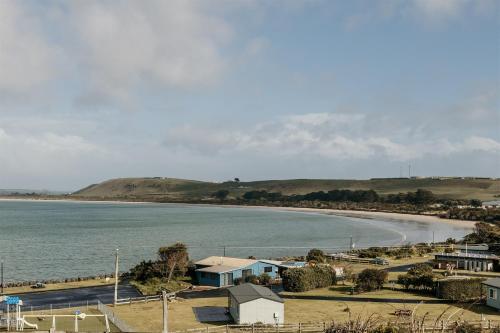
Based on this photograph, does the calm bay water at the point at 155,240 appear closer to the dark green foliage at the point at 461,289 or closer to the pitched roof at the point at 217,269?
the pitched roof at the point at 217,269

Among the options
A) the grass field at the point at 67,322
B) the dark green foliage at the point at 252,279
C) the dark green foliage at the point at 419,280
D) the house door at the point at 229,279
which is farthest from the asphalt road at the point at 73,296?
the dark green foliage at the point at 419,280

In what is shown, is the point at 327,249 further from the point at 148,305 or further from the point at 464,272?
the point at 148,305

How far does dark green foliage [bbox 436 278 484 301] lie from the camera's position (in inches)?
1729

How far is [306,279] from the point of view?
49.3 meters

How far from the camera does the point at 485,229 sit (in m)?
100

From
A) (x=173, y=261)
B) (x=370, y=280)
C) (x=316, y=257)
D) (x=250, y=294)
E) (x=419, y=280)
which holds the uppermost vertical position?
(x=173, y=261)

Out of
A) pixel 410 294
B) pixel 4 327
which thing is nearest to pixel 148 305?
pixel 4 327

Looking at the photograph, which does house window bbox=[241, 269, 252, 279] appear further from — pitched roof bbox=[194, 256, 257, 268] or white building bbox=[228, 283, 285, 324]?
white building bbox=[228, 283, 285, 324]

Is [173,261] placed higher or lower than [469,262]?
higher

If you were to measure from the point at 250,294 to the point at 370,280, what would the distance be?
14934 mm

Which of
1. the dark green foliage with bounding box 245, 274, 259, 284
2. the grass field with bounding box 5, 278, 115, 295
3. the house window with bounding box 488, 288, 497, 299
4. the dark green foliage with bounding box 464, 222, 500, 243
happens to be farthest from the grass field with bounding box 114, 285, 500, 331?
the dark green foliage with bounding box 464, 222, 500, 243

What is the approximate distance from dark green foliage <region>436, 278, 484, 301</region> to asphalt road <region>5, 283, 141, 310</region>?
89.8 feet

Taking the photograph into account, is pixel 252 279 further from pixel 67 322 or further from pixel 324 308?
pixel 67 322

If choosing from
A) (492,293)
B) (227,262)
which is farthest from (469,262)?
(227,262)
